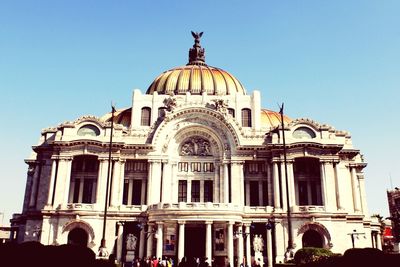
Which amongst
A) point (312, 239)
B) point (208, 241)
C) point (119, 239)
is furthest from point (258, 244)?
point (119, 239)

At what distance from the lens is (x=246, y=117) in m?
58.3

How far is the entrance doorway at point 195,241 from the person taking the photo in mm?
48688

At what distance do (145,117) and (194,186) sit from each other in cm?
1326

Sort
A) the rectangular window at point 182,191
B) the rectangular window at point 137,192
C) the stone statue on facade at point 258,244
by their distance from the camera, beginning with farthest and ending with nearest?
the rectangular window at point 182,191 < the rectangular window at point 137,192 < the stone statue on facade at point 258,244

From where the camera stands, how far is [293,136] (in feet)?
169

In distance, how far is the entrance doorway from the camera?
48688 mm

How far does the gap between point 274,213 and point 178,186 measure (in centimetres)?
1361

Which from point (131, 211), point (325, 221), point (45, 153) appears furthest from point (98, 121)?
point (325, 221)

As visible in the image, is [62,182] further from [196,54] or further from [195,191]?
[196,54]

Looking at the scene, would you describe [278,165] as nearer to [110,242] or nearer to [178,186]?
[178,186]

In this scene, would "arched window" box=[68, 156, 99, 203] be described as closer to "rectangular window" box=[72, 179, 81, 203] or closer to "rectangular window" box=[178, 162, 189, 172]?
"rectangular window" box=[72, 179, 81, 203]

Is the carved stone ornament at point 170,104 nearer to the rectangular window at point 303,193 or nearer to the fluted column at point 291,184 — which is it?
the fluted column at point 291,184

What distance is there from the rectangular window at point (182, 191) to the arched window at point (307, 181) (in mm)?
15217

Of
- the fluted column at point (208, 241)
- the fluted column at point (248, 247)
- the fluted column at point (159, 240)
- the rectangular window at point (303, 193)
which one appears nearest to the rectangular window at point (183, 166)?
the fluted column at point (159, 240)
